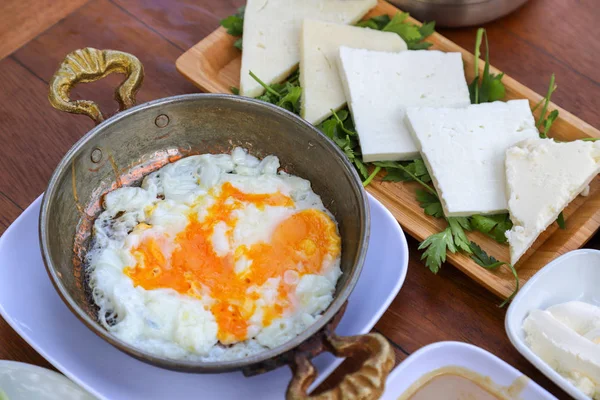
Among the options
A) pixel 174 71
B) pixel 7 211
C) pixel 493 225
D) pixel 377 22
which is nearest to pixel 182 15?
pixel 174 71

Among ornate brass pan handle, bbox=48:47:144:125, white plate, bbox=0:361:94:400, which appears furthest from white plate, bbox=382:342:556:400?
ornate brass pan handle, bbox=48:47:144:125

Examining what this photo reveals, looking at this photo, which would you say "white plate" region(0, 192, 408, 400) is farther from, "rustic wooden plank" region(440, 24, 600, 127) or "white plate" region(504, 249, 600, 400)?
"rustic wooden plank" region(440, 24, 600, 127)

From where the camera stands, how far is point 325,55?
2.53 meters

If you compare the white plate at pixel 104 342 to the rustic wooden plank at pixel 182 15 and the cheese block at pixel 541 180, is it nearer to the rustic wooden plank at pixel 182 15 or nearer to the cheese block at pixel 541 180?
the cheese block at pixel 541 180

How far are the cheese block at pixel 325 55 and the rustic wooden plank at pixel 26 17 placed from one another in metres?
1.04

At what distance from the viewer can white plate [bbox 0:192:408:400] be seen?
70.4 inches

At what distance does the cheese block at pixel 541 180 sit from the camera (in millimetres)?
2109

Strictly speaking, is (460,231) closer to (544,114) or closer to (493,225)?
(493,225)

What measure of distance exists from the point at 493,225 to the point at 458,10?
1.00 metres

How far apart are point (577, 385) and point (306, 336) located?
781 millimetres

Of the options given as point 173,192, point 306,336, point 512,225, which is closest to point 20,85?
point 173,192

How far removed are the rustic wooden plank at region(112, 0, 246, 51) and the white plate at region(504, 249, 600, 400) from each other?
1.64 m

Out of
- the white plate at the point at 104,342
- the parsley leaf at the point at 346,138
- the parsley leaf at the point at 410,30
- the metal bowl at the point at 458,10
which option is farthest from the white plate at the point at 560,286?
the metal bowl at the point at 458,10

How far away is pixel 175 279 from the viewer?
1.92 metres
